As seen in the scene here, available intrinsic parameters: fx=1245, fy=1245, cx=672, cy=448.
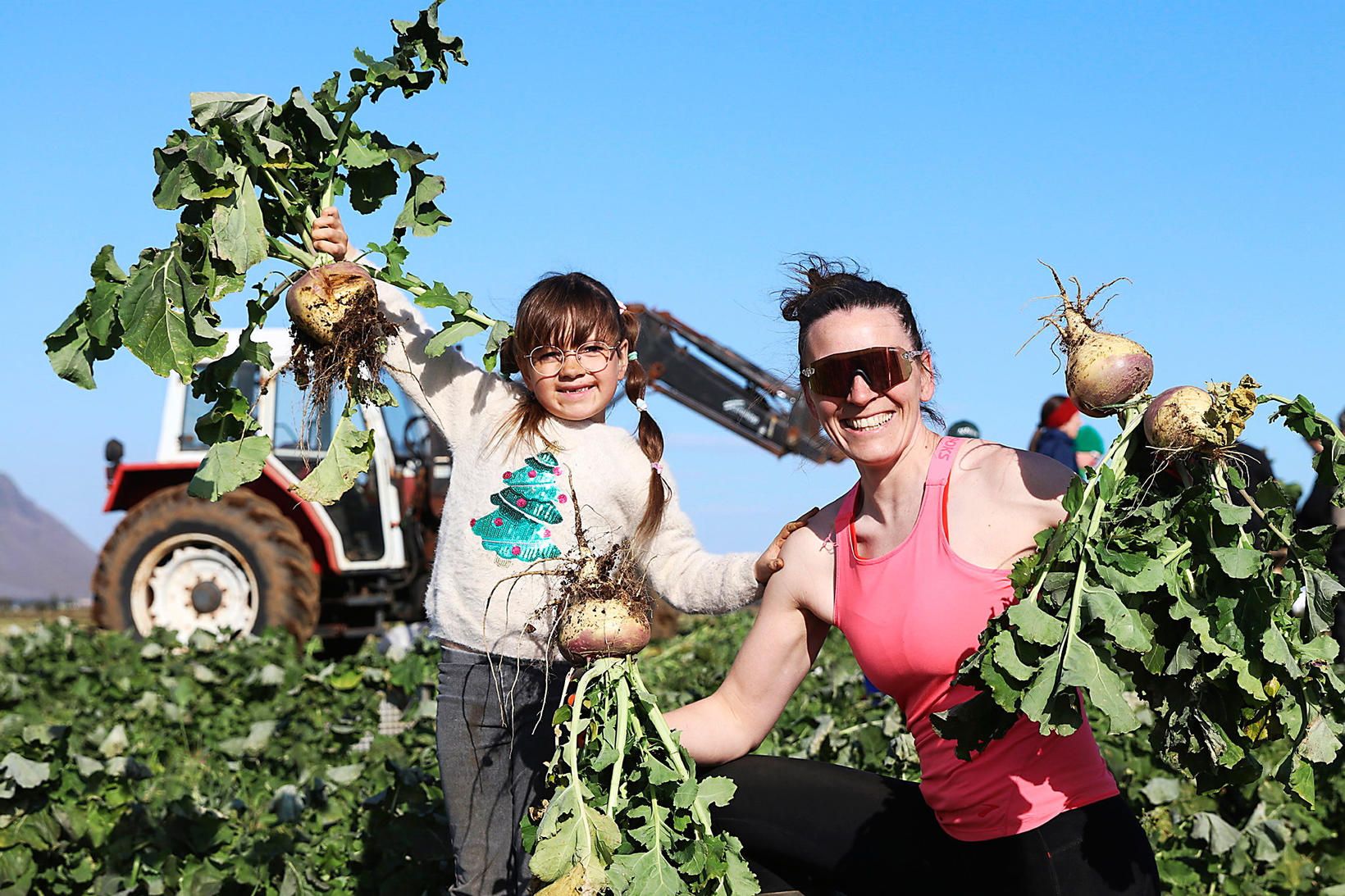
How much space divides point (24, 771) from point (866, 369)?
9.73 feet

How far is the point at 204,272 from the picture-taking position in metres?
2.54

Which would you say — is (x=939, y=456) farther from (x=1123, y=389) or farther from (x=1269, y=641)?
(x=1269, y=641)

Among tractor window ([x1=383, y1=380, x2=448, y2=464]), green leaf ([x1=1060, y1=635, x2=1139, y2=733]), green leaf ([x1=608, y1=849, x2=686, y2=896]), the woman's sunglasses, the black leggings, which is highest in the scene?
tractor window ([x1=383, y1=380, x2=448, y2=464])

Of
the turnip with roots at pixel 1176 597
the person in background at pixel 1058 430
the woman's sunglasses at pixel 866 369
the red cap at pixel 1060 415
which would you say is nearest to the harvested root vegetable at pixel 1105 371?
the turnip with roots at pixel 1176 597

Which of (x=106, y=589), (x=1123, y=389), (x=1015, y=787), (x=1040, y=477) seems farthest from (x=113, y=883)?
(x=106, y=589)

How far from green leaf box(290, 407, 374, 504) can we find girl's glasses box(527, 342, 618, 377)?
401 mm

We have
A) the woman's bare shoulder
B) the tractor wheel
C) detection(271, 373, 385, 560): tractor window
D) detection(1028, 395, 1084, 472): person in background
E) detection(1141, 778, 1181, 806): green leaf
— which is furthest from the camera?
detection(271, 373, 385, 560): tractor window

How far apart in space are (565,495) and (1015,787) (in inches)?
44.3

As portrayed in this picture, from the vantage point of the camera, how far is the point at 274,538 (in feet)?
27.2

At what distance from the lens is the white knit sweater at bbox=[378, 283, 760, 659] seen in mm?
2734

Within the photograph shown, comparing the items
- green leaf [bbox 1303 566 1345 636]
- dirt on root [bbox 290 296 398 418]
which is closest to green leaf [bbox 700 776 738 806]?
green leaf [bbox 1303 566 1345 636]

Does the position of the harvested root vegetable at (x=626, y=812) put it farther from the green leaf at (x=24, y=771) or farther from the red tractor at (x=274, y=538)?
the red tractor at (x=274, y=538)

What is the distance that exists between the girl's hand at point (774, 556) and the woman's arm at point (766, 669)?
0.06 feet

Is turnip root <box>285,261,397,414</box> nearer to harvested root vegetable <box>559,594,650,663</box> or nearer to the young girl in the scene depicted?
the young girl
